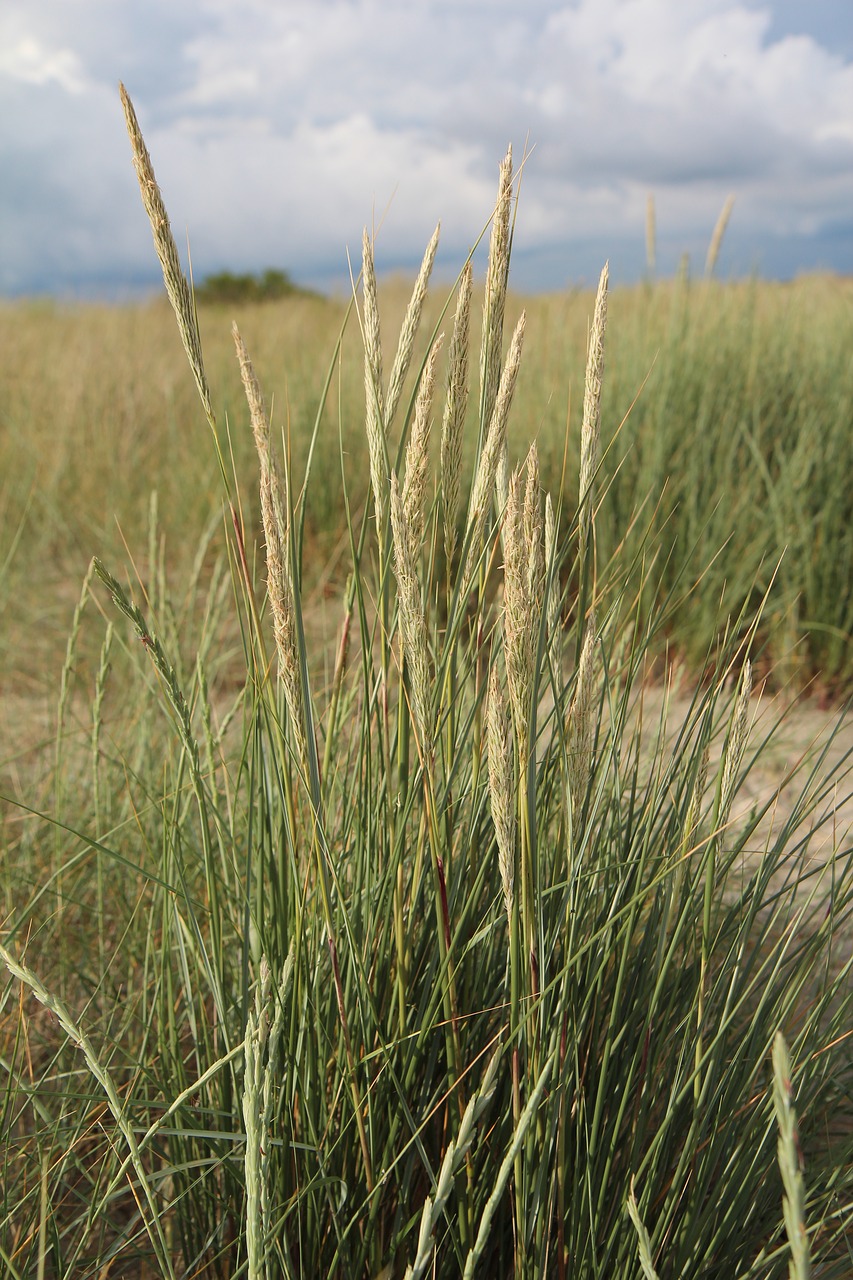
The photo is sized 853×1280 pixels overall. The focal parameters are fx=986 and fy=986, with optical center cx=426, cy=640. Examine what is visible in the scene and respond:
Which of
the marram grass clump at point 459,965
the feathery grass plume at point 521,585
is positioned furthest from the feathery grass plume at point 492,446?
the feathery grass plume at point 521,585

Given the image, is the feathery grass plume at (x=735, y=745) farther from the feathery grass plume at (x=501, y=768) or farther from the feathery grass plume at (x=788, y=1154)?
the feathery grass plume at (x=788, y=1154)

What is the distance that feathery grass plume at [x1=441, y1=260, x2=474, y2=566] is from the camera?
892 millimetres

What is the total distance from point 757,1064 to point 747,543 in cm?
273

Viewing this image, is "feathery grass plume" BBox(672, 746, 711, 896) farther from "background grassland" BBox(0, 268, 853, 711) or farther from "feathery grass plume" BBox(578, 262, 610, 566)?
"background grassland" BBox(0, 268, 853, 711)

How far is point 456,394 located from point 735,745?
0.41m

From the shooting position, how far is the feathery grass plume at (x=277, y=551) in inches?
29.8

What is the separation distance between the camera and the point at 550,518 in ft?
3.13

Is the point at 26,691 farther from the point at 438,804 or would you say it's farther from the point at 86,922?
the point at 438,804

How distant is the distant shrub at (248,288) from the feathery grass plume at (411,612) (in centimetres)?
1740

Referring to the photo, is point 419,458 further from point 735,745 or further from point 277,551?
point 735,745

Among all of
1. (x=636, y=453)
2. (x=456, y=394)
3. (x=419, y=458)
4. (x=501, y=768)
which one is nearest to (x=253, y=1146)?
(x=501, y=768)

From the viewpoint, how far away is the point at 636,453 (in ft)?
12.1

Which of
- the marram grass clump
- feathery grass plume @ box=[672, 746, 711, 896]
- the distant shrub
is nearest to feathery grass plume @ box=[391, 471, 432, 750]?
the marram grass clump

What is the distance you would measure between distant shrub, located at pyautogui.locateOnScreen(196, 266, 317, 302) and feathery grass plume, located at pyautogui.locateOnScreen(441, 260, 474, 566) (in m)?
17.2
